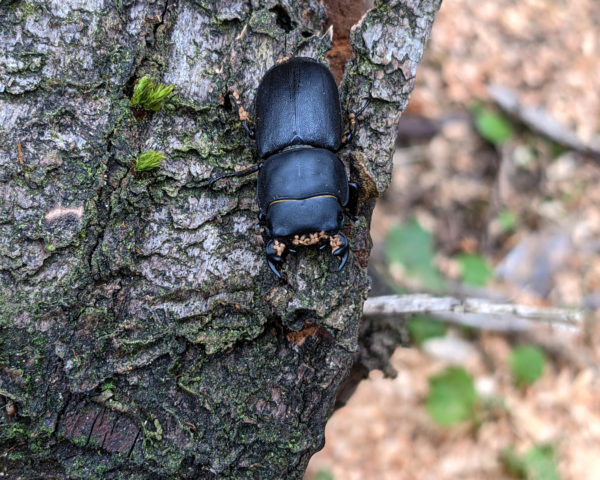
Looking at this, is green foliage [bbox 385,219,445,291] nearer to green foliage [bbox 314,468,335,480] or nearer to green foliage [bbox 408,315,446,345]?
green foliage [bbox 408,315,446,345]

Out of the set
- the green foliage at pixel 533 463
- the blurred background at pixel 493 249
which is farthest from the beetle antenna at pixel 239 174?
the green foliage at pixel 533 463

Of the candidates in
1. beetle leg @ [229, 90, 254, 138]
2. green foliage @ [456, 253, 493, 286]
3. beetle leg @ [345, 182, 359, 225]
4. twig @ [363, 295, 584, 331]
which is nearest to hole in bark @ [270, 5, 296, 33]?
beetle leg @ [229, 90, 254, 138]

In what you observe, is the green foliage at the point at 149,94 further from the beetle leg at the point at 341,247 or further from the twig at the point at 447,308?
the twig at the point at 447,308

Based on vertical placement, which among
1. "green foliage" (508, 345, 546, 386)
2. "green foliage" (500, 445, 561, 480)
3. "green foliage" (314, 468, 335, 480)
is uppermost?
"green foliage" (508, 345, 546, 386)

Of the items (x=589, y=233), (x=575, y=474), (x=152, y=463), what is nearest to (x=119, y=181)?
(x=152, y=463)

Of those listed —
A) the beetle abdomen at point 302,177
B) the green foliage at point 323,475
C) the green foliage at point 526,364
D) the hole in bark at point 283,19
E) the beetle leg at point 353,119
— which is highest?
the hole in bark at point 283,19

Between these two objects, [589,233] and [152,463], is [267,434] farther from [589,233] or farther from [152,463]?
[589,233]

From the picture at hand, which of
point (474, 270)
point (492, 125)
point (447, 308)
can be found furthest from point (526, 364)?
point (492, 125)
